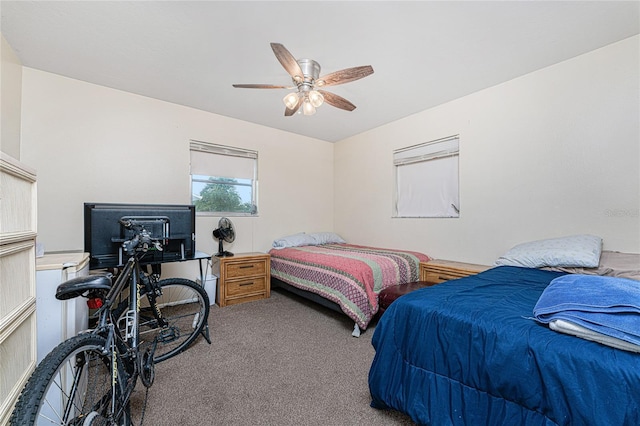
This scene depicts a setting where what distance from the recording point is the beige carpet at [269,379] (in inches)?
58.7

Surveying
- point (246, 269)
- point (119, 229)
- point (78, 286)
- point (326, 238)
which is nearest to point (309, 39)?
point (119, 229)

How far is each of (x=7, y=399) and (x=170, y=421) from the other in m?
0.82

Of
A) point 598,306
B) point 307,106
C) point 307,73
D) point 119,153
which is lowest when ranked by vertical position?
point 598,306

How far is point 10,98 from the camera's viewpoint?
232 cm

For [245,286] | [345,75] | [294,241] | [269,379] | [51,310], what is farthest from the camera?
[294,241]

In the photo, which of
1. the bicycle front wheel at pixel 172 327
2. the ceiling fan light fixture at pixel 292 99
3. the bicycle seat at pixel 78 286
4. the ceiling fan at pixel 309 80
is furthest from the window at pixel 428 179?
the bicycle seat at pixel 78 286

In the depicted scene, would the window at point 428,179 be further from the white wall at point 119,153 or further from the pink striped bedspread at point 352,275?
the white wall at point 119,153

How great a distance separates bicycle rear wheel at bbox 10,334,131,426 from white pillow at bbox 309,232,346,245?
3237mm

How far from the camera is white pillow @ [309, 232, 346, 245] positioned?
4.37 meters

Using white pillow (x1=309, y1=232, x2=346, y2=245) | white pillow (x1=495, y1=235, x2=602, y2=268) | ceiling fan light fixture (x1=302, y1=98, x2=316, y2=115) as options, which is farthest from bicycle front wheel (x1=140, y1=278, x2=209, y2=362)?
white pillow (x1=495, y1=235, x2=602, y2=268)

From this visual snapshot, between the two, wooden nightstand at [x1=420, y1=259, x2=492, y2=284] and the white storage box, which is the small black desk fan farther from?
wooden nightstand at [x1=420, y1=259, x2=492, y2=284]

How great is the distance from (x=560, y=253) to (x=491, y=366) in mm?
1596

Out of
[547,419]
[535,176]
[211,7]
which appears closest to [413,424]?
[547,419]

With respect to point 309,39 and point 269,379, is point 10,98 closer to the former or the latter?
point 309,39
